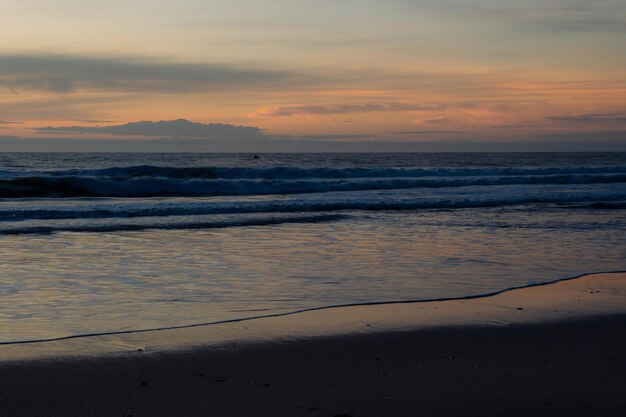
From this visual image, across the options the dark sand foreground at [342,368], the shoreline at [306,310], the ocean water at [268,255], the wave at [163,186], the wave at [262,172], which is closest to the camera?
the dark sand foreground at [342,368]

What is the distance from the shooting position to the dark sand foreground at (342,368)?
4680mm

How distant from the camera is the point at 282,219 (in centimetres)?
1753

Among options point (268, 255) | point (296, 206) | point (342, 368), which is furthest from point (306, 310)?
point (296, 206)

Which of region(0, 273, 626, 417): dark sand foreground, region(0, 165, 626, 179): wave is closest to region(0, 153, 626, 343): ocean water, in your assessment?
region(0, 273, 626, 417): dark sand foreground

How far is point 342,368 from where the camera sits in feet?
18.0

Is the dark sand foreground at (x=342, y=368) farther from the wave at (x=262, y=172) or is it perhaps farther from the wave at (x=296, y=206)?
the wave at (x=262, y=172)

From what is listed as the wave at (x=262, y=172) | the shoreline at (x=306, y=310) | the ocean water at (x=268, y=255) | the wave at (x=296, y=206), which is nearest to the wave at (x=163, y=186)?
the wave at (x=262, y=172)

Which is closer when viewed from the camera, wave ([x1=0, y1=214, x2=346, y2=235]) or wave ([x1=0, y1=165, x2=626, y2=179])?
wave ([x1=0, y1=214, x2=346, y2=235])

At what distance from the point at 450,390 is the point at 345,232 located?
9.64 m

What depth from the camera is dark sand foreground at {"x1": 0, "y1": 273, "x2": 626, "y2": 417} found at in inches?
184

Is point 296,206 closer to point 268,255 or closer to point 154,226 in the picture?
point 154,226

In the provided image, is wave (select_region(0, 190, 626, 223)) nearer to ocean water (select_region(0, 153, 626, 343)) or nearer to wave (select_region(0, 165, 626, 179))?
ocean water (select_region(0, 153, 626, 343))

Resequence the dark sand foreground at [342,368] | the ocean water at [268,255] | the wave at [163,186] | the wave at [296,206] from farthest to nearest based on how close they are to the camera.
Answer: the wave at [163,186]
the wave at [296,206]
the ocean water at [268,255]
the dark sand foreground at [342,368]

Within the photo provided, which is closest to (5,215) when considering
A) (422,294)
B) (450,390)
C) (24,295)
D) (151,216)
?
(151,216)
